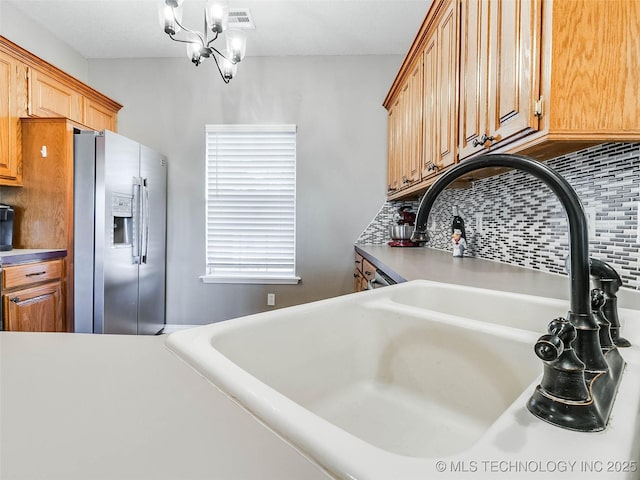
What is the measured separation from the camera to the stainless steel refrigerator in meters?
2.36

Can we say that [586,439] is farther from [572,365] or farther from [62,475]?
[62,475]

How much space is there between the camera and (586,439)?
0.29 m

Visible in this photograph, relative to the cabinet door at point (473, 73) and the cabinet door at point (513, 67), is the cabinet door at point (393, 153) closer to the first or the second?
the cabinet door at point (473, 73)

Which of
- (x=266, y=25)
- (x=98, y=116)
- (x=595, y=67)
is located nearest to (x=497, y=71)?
(x=595, y=67)

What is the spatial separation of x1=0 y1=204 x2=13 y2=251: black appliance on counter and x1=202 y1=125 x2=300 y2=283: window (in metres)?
1.42

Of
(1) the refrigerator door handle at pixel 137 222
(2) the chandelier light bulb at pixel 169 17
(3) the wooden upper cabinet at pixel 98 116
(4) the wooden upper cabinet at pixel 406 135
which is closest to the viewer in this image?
(2) the chandelier light bulb at pixel 169 17

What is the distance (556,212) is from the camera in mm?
1363

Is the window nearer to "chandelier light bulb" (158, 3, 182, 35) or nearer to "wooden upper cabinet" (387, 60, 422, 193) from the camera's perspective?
"wooden upper cabinet" (387, 60, 422, 193)

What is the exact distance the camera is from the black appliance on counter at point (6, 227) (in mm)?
2180

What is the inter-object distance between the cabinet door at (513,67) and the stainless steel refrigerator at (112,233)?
2.49m

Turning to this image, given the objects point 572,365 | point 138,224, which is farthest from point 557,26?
point 138,224

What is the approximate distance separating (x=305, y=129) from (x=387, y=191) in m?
1.00

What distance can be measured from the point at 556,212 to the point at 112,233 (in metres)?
2.77

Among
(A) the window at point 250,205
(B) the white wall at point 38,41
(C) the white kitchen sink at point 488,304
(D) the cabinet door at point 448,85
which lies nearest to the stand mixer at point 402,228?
(A) the window at point 250,205
